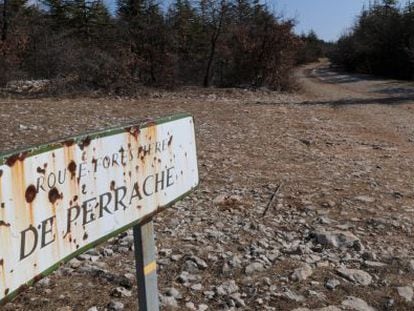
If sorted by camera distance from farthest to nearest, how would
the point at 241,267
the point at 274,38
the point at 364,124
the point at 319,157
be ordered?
the point at 274,38
the point at 364,124
the point at 319,157
the point at 241,267

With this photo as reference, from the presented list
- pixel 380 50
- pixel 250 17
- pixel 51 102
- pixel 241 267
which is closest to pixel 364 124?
pixel 51 102

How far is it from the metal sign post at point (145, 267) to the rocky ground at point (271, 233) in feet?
3.48

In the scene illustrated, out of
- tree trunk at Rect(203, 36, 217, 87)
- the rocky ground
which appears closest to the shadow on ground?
tree trunk at Rect(203, 36, 217, 87)

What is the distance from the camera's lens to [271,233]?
4445mm

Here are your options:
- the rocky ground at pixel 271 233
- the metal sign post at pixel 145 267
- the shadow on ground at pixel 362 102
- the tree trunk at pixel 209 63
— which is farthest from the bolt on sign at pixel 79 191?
the tree trunk at pixel 209 63

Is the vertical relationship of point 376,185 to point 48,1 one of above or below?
below

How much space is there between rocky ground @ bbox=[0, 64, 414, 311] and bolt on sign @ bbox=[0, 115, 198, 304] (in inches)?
53.2

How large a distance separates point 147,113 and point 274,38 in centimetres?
928

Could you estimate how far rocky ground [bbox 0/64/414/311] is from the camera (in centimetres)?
335

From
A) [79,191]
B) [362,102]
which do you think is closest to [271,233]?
[79,191]

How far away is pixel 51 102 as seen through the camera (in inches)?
503

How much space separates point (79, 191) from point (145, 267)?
0.59m

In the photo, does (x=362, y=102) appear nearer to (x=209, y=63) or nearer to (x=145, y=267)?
(x=209, y=63)

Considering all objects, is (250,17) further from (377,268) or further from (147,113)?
(377,268)
